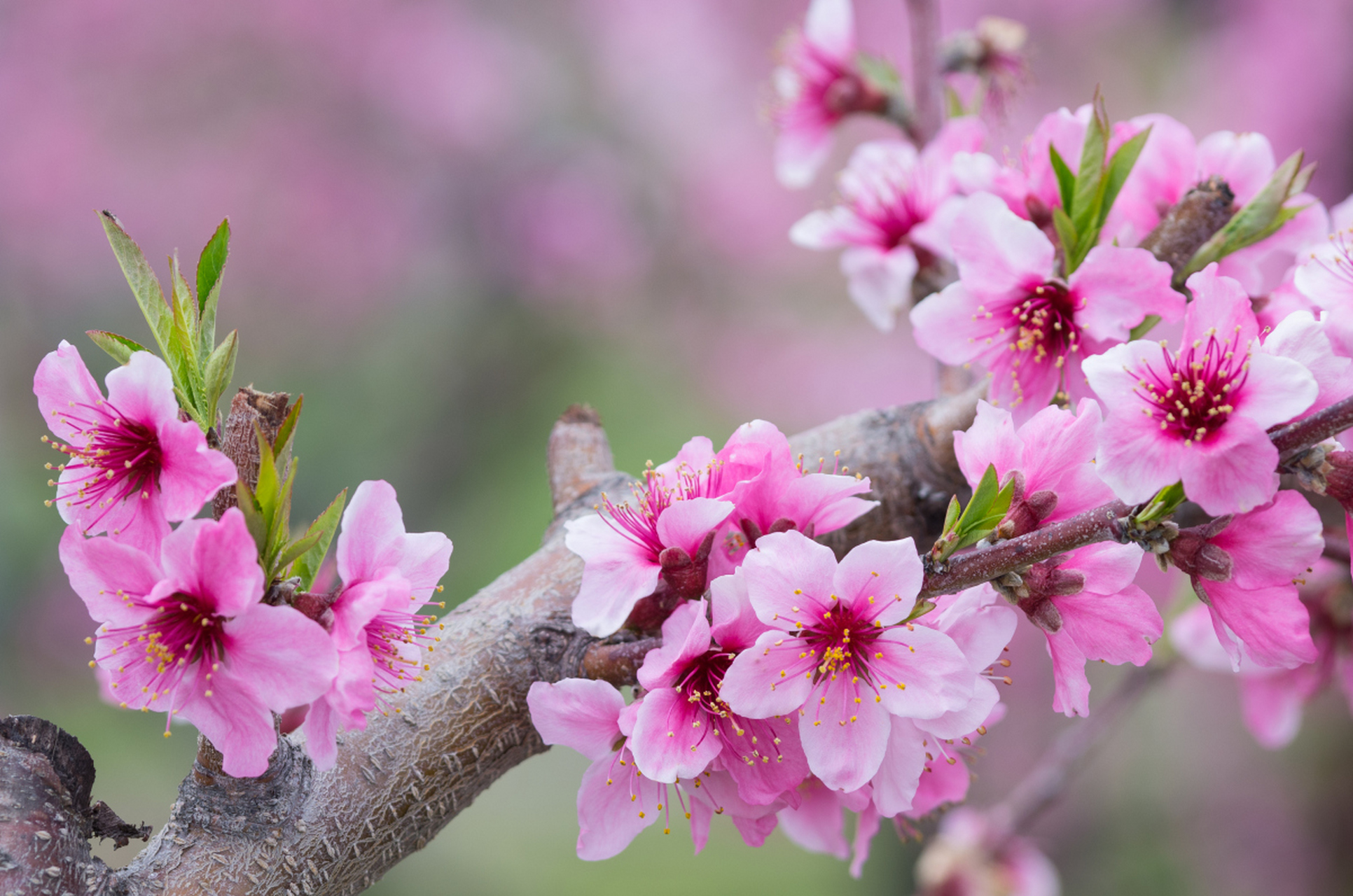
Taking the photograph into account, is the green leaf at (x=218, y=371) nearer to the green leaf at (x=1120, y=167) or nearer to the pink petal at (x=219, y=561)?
the pink petal at (x=219, y=561)

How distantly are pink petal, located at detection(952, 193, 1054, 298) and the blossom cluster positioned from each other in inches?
12.3

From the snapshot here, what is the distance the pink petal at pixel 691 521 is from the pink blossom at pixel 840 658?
0.03m

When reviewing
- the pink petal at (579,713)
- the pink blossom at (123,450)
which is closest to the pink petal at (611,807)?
the pink petal at (579,713)

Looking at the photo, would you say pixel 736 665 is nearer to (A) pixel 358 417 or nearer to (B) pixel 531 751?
(B) pixel 531 751

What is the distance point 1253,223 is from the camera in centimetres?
54

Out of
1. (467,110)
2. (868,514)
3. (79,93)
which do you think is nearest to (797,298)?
(467,110)

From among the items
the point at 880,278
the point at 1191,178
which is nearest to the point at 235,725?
the point at 880,278

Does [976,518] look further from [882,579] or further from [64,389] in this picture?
[64,389]

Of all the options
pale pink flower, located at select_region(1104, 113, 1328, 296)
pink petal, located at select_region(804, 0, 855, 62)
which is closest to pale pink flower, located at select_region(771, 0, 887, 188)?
pink petal, located at select_region(804, 0, 855, 62)

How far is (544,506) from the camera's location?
247 cm

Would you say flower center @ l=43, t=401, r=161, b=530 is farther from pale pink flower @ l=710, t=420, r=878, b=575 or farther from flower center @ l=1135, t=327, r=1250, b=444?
flower center @ l=1135, t=327, r=1250, b=444

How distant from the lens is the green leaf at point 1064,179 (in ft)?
1.73

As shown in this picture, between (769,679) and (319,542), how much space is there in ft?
0.71

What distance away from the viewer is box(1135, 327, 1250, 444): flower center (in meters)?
0.40
